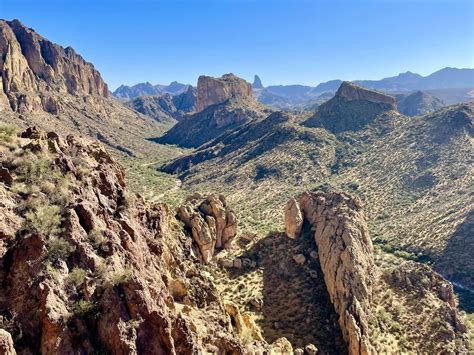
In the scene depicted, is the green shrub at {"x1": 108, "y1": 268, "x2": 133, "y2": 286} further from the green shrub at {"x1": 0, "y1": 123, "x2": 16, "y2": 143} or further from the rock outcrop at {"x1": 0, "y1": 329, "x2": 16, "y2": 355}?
the green shrub at {"x1": 0, "y1": 123, "x2": 16, "y2": 143}

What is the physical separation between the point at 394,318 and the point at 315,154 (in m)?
73.5

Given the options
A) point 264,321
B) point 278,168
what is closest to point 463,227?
point 264,321

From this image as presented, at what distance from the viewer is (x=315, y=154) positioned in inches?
3863

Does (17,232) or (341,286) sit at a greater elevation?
(17,232)

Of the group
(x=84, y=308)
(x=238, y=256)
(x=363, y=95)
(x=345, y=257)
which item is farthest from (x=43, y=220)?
(x=363, y=95)

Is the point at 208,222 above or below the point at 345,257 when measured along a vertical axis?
above

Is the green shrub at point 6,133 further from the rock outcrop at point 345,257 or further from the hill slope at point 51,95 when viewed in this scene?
the hill slope at point 51,95

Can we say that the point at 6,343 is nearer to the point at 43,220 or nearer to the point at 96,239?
the point at 43,220

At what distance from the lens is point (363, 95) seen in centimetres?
12194

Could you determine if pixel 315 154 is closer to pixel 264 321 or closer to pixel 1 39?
pixel 264 321

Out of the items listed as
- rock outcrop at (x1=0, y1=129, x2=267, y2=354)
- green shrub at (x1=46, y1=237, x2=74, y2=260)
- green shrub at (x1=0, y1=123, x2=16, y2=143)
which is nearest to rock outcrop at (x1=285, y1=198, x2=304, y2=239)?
rock outcrop at (x1=0, y1=129, x2=267, y2=354)

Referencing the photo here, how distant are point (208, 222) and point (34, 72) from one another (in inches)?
5775

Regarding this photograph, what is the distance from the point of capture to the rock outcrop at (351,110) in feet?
373

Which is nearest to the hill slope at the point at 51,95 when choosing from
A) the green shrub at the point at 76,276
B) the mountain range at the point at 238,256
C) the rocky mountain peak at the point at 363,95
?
the mountain range at the point at 238,256
